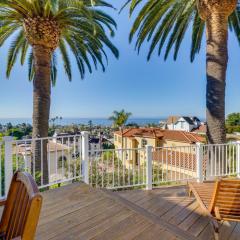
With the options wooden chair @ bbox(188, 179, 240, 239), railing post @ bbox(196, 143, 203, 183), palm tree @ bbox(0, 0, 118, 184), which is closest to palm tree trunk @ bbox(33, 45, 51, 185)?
palm tree @ bbox(0, 0, 118, 184)

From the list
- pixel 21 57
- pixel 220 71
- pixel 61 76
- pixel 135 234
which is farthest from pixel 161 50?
pixel 135 234

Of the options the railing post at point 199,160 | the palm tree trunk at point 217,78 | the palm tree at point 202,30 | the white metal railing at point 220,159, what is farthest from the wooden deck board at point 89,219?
the palm tree at point 202,30

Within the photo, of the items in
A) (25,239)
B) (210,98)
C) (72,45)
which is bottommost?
(25,239)

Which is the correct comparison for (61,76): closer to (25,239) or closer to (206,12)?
(206,12)

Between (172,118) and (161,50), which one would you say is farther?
(172,118)

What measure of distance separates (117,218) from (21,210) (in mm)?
2034

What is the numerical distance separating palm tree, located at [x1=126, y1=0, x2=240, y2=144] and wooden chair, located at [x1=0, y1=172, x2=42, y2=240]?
5585 mm

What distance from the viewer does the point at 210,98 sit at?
6.16 metres

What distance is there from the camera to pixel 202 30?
8.12 meters

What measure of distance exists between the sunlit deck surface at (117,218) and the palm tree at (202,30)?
2789 millimetres

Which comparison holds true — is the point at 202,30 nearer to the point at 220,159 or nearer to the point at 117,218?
the point at 220,159

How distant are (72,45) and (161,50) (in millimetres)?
3152

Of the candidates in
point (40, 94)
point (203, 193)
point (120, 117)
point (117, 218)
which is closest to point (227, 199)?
point (203, 193)

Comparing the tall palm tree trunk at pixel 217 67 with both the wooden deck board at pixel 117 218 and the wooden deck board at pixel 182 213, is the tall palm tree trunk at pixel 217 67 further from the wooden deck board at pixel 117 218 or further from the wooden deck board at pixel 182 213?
the wooden deck board at pixel 117 218
